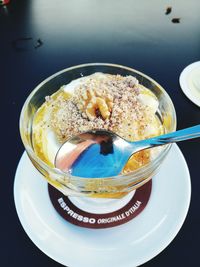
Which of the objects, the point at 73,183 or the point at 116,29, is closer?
the point at 73,183

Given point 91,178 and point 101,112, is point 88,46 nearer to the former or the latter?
point 101,112

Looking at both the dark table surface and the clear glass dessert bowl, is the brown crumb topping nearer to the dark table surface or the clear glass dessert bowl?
the clear glass dessert bowl

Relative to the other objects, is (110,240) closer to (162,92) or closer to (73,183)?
(73,183)

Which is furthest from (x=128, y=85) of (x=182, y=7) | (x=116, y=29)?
(x=182, y=7)

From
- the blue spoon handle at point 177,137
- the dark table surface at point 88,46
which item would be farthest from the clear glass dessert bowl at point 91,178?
Result: the dark table surface at point 88,46

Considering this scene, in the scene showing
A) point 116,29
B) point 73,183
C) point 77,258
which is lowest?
point 77,258

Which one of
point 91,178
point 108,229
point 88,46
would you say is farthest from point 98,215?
point 88,46
